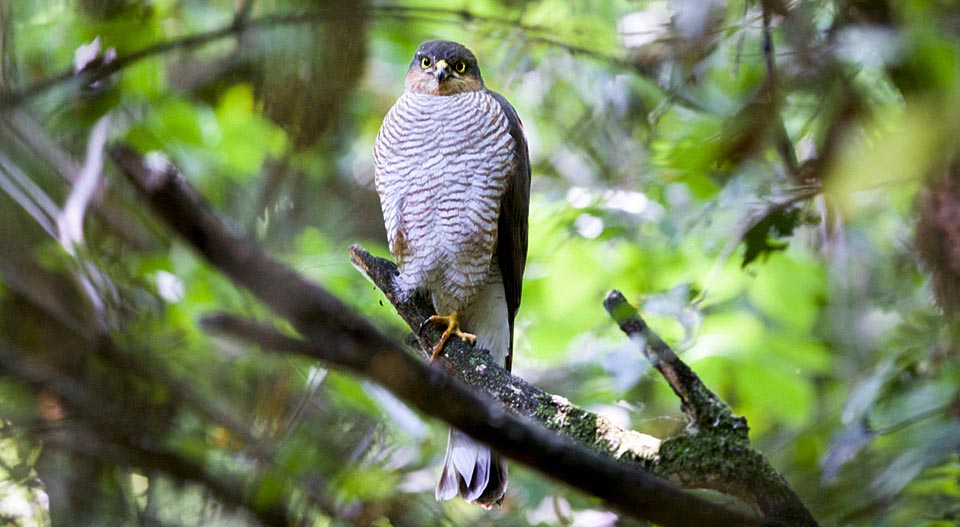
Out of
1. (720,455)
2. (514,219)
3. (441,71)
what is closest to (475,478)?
(514,219)

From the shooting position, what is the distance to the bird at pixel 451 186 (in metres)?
3.52

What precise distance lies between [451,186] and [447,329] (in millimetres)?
576

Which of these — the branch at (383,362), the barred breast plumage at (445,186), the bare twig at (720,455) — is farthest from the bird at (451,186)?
the branch at (383,362)

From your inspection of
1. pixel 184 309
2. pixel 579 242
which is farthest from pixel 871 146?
pixel 184 309

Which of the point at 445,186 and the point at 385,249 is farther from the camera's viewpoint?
the point at 385,249

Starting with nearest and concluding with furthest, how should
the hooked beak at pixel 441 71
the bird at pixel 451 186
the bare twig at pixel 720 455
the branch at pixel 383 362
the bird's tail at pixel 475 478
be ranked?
the branch at pixel 383 362, the bare twig at pixel 720 455, the bird's tail at pixel 475 478, the bird at pixel 451 186, the hooked beak at pixel 441 71

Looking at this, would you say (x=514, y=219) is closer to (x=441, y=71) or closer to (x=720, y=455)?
(x=441, y=71)

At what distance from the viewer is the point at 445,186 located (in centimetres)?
350

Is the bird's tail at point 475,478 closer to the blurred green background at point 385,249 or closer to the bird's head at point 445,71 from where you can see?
the blurred green background at point 385,249

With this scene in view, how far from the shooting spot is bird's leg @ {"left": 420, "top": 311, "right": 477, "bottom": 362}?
132 inches

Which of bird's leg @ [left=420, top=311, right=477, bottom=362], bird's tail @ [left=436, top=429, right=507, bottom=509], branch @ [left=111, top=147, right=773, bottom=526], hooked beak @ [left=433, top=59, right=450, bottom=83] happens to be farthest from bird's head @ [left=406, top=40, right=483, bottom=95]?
branch @ [left=111, top=147, right=773, bottom=526]

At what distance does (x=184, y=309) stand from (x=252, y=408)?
4.63 ft

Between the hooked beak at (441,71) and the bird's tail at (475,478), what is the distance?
1.47 meters

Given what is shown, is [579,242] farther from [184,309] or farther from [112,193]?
[112,193]
